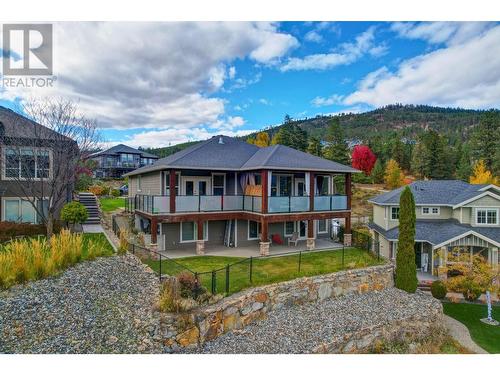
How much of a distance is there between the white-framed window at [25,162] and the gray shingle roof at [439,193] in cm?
2031

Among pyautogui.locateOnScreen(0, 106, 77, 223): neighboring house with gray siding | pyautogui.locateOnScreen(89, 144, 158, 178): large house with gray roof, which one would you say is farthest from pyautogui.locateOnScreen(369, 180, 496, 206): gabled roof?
pyautogui.locateOnScreen(89, 144, 158, 178): large house with gray roof

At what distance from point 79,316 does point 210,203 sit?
7.17m

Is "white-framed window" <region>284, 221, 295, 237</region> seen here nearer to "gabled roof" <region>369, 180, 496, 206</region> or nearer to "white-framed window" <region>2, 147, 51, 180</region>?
"gabled roof" <region>369, 180, 496, 206</region>

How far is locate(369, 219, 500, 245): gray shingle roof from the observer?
1656 centimetres

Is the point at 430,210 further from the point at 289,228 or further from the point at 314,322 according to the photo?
the point at 314,322

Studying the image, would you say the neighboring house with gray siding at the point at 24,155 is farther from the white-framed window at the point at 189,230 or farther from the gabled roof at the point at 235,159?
the white-framed window at the point at 189,230

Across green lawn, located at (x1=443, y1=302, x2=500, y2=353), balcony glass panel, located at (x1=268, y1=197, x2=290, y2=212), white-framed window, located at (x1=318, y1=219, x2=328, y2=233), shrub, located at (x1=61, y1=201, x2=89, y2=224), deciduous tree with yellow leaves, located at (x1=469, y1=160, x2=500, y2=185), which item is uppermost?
deciduous tree with yellow leaves, located at (x1=469, y1=160, x2=500, y2=185)

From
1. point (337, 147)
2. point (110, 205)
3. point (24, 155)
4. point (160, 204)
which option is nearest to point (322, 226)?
point (160, 204)

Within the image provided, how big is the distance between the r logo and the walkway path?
18683 mm

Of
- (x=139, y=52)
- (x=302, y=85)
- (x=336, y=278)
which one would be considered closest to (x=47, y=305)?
(x=336, y=278)

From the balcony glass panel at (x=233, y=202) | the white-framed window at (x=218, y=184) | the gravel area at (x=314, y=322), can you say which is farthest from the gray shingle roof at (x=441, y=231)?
the white-framed window at (x=218, y=184)

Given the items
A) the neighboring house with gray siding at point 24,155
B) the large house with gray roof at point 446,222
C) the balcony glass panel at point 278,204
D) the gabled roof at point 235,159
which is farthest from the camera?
the large house with gray roof at point 446,222

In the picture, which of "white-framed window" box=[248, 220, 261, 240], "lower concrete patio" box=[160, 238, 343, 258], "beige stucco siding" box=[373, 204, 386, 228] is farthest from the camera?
"beige stucco siding" box=[373, 204, 386, 228]

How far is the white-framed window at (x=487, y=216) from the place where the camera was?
57.4ft
